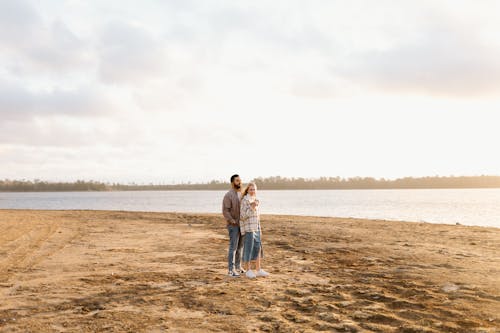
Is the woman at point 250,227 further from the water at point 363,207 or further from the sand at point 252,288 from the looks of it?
the water at point 363,207

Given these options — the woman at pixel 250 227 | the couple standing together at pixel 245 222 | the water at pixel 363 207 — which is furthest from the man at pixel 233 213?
the water at pixel 363 207

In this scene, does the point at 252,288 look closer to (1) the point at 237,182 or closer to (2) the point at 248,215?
(2) the point at 248,215

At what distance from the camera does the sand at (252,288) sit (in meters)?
6.65

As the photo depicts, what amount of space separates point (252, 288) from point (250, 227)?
1.54 m

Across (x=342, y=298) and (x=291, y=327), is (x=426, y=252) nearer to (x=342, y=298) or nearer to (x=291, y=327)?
(x=342, y=298)

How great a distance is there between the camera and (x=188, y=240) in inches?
682

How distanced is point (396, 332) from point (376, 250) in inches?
330

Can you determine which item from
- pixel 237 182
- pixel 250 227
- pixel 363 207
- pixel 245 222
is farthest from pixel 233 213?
Result: pixel 363 207

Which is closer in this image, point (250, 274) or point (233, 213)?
point (250, 274)

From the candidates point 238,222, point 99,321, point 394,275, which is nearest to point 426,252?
point 394,275

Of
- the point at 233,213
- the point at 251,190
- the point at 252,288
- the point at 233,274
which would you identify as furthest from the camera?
the point at 233,213

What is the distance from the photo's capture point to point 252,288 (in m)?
8.88

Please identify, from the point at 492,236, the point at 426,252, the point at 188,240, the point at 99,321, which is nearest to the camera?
the point at 99,321

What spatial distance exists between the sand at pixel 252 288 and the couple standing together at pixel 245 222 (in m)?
0.57
